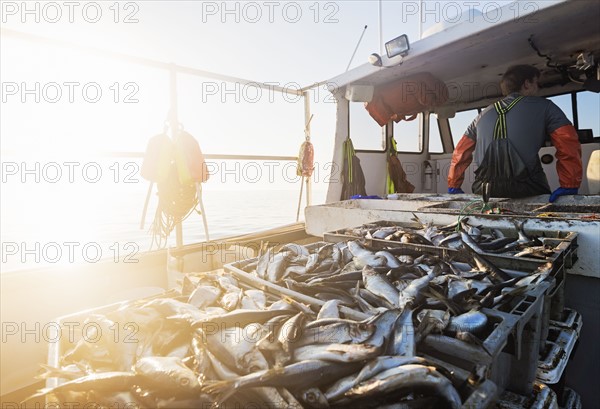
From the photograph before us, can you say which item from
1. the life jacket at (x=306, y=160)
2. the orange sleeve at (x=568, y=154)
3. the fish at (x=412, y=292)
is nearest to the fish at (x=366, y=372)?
the fish at (x=412, y=292)

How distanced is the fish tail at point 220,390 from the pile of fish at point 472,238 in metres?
2.24

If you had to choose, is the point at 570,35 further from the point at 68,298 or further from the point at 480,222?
the point at 68,298

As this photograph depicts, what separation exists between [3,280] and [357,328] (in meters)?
3.85

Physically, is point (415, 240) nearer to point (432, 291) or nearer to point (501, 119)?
point (432, 291)

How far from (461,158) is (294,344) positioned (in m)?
5.04

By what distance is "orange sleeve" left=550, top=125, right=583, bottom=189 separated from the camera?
14.5 feet

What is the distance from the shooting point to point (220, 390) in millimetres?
1454

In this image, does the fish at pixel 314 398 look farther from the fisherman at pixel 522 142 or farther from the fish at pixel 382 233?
the fisherman at pixel 522 142

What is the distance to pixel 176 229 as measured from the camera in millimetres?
5402

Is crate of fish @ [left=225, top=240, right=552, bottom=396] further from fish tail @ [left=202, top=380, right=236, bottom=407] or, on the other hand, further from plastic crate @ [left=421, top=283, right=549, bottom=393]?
fish tail @ [left=202, top=380, right=236, bottom=407]

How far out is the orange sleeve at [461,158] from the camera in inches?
217

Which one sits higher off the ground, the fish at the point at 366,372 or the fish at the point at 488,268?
the fish at the point at 488,268

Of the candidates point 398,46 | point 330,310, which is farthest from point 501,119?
point 330,310

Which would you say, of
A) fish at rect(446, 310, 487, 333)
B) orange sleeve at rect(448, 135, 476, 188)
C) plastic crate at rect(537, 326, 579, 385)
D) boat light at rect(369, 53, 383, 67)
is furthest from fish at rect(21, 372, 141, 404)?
boat light at rect(369, 53, 383, 67)
